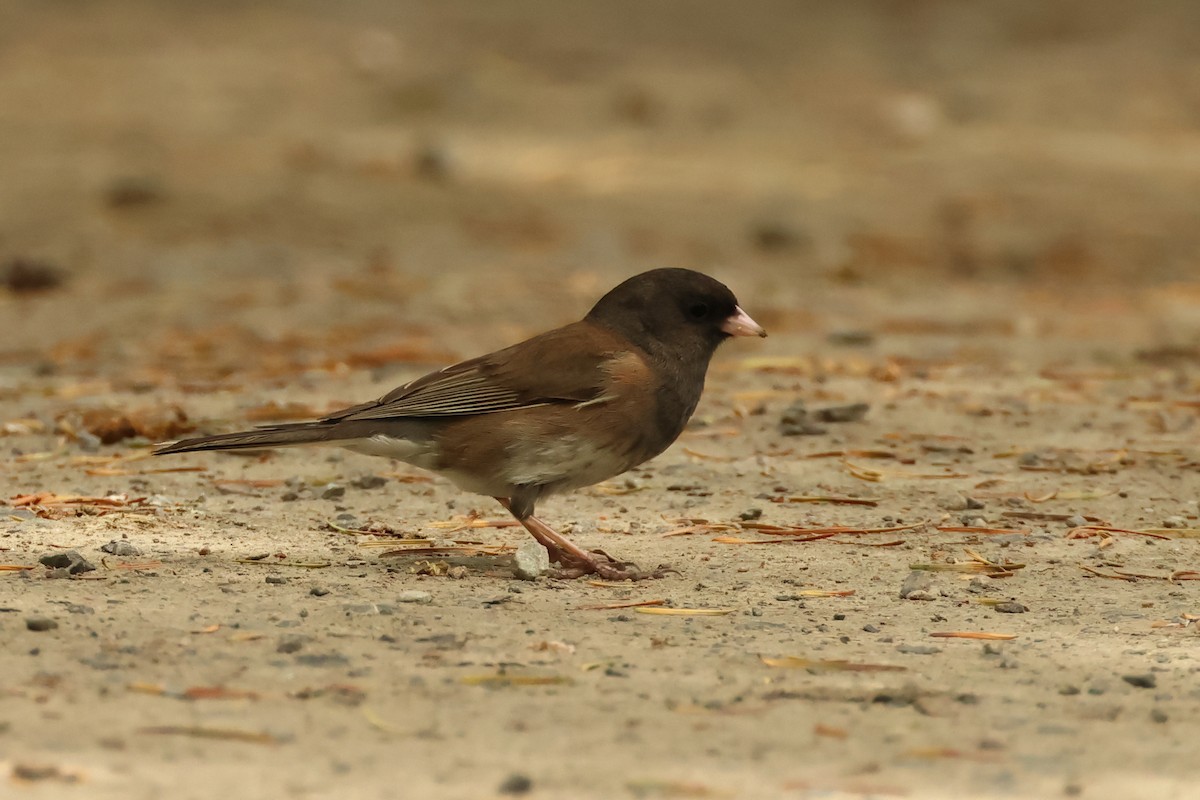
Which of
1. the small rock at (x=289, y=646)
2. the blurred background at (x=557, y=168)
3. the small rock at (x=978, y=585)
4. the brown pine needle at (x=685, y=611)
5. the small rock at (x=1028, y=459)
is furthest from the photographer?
the blurred background at (x=557, y=168)

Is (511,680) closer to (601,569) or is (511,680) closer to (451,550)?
(601,569)

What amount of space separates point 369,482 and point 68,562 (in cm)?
151

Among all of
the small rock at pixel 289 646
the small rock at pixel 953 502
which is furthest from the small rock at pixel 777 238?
the small rock at pixel 289 646

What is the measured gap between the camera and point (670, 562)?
186 inches

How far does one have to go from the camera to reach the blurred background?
10086 millimetres

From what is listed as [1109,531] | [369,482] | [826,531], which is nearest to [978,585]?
[826,531]

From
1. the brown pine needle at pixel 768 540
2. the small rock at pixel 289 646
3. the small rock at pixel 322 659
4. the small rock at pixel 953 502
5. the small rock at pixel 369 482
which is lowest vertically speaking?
the small rock at pixel 322 659

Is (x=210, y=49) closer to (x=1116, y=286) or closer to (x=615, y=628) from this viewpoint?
(x=1116, y=286)

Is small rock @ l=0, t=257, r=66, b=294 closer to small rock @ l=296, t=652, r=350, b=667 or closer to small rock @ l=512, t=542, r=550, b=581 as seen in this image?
small rock @ l=512, t=542, r=550, b=581

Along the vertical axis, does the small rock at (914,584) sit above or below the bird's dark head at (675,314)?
below

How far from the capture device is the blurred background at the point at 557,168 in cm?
1009

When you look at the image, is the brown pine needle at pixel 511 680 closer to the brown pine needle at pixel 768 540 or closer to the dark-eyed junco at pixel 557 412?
the dark-eyed junco at pixel 557 412

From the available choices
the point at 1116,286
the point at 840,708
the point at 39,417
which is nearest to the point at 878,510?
the point at 840,708

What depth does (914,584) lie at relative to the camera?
14.4 ft
